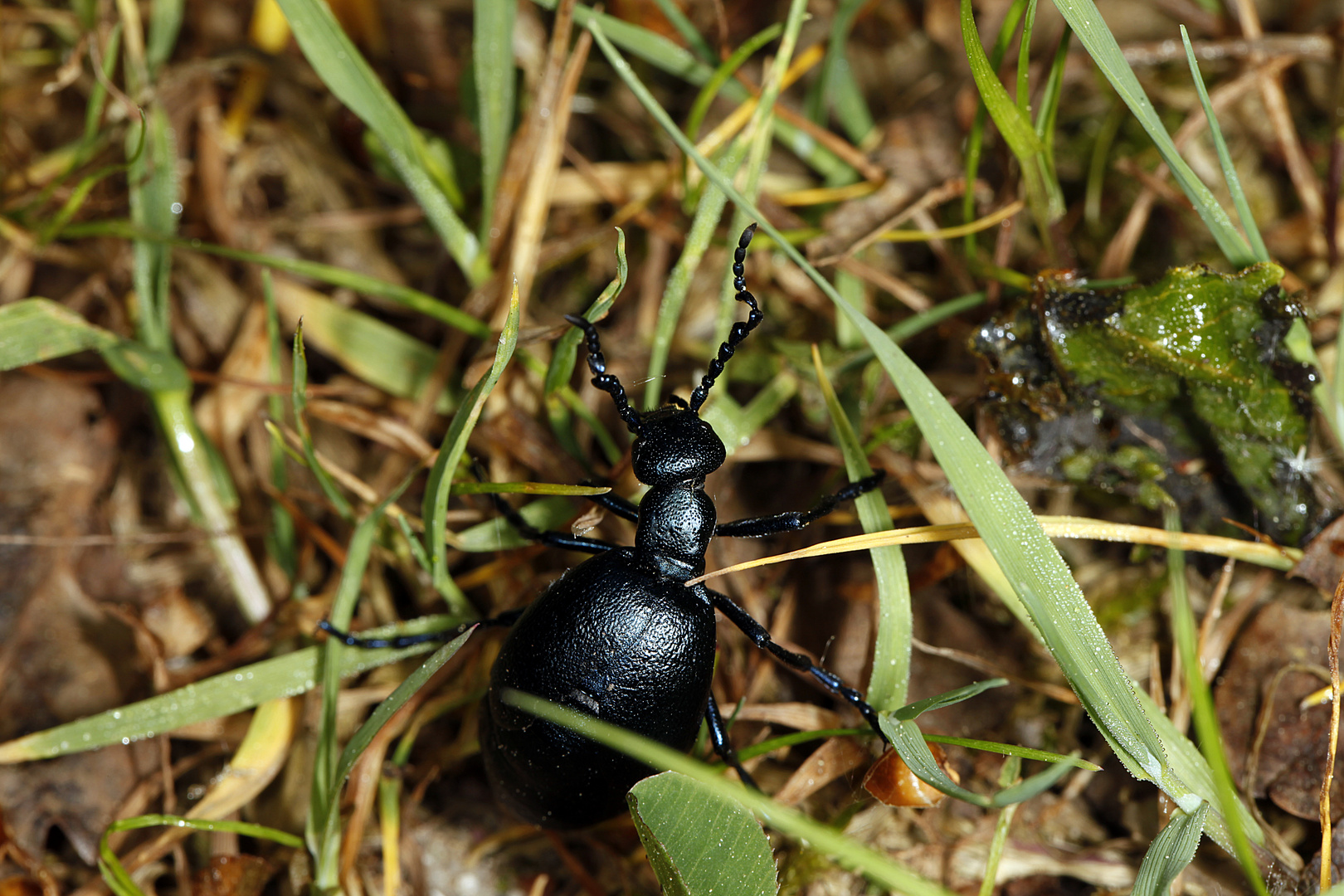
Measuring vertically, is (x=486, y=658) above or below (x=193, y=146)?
below

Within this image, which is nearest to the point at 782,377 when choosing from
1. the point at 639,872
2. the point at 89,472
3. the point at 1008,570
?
the point at 1008,570

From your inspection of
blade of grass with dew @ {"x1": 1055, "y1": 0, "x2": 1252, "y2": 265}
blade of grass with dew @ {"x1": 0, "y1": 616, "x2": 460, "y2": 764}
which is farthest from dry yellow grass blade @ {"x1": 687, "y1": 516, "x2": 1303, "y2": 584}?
blade of grass with dew @ {"x1": 0, "y1": 616, "x2": 460, "y2": 764}

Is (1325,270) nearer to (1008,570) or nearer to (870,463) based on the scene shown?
(870,463)

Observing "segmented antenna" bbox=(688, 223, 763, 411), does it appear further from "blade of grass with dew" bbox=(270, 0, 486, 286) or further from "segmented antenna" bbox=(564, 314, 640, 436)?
"blade of grass with dew" bbox=(270, 0, 486, 286)

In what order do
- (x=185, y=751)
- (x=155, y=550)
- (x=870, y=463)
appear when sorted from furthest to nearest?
1. (x=155, y=550)
2. (x=185, y=751)
3. (x=870, y=463)

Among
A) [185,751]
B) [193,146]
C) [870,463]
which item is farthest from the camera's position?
[193,146]

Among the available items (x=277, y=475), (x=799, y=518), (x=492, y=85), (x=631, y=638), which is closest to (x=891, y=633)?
(x=799, y=518)

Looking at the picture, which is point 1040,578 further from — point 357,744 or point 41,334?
point 41,334

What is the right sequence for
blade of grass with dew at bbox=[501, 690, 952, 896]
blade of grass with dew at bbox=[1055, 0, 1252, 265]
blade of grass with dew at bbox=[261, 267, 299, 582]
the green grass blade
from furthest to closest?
blade of grass with dew at bbox=[261, 267, 299, 582] < the green grass blade < blade of grass with dew at bbox=[1055, 0, 1252, 265] < blade of grass with dew at bbox=[501, 690, 952, 896]
